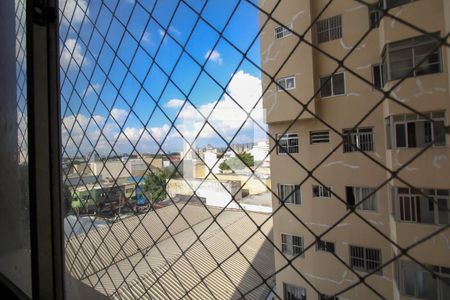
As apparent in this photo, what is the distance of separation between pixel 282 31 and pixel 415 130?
0.28 m

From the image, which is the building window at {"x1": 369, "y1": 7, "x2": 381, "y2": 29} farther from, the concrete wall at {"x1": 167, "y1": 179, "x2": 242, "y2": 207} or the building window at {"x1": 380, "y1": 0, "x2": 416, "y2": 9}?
the concrete wall at {"x1": 167, "y1": 179, "x2": 242, "y2": 207}

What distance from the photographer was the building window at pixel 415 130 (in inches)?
14.3

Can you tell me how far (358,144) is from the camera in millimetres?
435

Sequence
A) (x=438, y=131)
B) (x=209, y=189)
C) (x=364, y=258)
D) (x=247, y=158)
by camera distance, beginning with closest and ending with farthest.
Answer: (x=438, y=131), (x=364, y=258), (x=247, y=158), (x=209, y=189)

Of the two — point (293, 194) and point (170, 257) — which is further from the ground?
point (293, 194)

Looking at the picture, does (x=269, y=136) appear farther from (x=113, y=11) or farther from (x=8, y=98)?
(x=8, y=98)

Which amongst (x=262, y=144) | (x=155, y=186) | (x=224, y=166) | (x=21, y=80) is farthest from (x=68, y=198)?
(x=262, y=144)

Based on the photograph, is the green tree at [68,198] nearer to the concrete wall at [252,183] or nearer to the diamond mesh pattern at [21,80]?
the diamond mesh pattern at [21,80]

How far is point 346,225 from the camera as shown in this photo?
1.59ft

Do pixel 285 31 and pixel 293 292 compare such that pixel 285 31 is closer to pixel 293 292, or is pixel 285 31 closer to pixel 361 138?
pixel 361 138

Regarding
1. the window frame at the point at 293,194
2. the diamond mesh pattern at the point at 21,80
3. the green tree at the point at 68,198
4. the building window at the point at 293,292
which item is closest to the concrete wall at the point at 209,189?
the window frame at the point at 293,194

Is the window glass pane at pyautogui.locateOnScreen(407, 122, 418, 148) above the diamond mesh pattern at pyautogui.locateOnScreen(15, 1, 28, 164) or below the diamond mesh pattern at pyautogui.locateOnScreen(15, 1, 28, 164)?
below

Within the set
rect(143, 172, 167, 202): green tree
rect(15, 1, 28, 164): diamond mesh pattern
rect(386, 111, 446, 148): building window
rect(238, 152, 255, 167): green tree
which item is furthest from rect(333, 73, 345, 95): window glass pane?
rect(15, 1, 28, 164): diamond mesh pattern

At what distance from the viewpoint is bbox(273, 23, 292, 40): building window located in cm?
47
